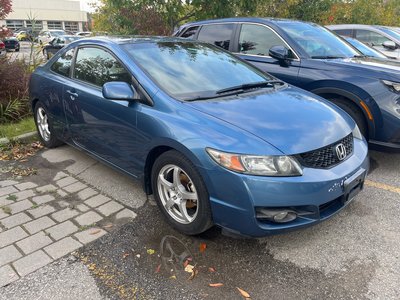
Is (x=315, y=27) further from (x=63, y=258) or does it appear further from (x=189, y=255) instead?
(x=63, y=258)

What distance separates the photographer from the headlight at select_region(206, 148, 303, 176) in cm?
242

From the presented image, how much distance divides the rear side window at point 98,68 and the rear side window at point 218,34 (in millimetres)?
2286

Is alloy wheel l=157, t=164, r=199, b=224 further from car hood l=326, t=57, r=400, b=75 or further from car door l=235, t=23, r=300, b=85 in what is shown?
car hood l=326, t=57, r=400, b=75

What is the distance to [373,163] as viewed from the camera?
440 centimetres

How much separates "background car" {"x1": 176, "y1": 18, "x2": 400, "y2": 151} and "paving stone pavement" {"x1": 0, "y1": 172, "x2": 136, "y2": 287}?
2.80 metres

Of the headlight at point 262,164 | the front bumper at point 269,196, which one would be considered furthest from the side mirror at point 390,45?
the headlight at point 262,164

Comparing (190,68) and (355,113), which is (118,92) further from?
(355,113)

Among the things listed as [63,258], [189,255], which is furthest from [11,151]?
[189,255]

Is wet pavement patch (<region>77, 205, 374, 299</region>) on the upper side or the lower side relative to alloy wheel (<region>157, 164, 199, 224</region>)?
lower

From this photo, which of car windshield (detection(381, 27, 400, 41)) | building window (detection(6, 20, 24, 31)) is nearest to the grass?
building window (detection(6, 20, 24, 31))

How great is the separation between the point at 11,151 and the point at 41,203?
1770mm

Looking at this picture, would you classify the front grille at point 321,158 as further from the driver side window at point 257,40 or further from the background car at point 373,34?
the background car at point 373,34

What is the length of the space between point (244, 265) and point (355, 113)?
2525 mm

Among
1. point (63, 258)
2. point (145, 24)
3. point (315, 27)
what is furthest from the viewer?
point (145, 24)
